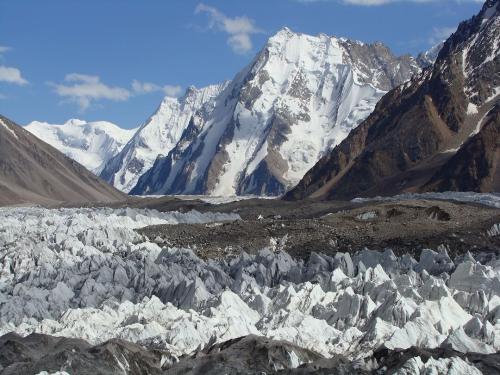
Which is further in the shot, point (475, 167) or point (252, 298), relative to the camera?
point (475, 167)

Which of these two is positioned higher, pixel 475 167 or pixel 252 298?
pixel 475 167

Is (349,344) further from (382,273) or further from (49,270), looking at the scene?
(49,270)

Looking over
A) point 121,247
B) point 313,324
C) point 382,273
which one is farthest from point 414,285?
point 121,247

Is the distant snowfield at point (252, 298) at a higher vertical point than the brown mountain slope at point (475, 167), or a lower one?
lower

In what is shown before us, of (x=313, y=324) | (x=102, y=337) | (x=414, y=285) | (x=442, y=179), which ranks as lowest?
(x=102, y=337)

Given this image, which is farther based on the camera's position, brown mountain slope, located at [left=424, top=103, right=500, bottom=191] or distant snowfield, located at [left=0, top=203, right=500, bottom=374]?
brown mountain slope, located at [left=424, top=103, right=500, bottom=191]

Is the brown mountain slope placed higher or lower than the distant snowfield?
higher

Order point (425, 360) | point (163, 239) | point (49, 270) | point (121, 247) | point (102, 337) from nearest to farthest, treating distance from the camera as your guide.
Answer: point (425, 360), point (102, 337), point (49, 270), point (121, 247), point (163, 239)

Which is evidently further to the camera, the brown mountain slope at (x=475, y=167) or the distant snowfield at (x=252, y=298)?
the brown mountain slope at (x=475, y=167)
